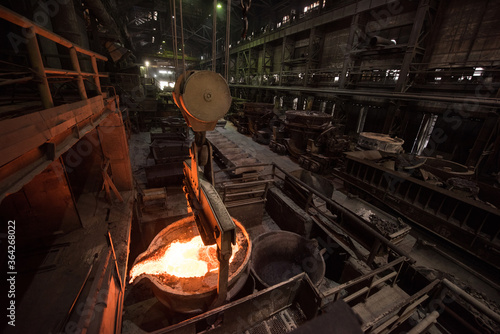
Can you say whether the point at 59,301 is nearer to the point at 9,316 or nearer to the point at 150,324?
the point at 9,316

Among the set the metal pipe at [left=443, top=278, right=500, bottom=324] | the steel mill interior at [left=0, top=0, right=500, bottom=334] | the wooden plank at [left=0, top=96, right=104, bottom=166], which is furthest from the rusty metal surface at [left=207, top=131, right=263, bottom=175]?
the metal pipe at [left=443, top=278, right=500, bottom=324]

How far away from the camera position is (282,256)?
4.57 metres

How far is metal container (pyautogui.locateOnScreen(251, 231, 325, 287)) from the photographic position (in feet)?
13.6

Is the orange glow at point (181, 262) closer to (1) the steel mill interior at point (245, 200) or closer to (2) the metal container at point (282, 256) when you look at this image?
(1) the steel mill interior at point (245, 200)

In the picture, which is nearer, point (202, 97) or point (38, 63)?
point (202, 97)

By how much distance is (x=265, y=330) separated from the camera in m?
2.87

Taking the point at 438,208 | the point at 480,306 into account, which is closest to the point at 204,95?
the point at 480,306

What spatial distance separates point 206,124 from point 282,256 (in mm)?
3905

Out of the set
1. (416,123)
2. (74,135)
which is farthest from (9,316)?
(416,123)

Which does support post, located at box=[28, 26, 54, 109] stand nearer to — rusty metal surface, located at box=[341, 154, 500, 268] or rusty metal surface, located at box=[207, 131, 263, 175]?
rusty metal surface, located at box=[207, 131, 263, 175]

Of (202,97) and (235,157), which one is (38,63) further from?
(235,157)

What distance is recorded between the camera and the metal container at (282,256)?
4.16m

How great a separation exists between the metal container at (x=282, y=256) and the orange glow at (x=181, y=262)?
1.10 meters

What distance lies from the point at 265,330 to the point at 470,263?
5953mm
